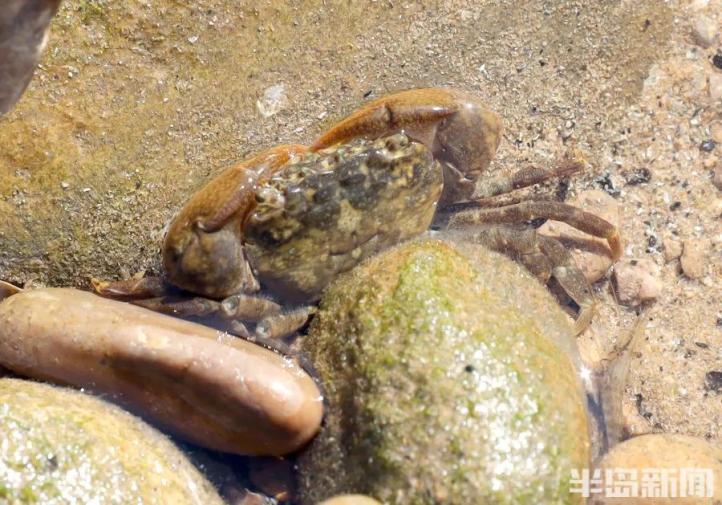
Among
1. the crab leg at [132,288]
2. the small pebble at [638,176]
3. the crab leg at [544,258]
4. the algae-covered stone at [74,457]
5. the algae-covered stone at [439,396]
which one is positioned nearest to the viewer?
the algae-covered stone at [74,457]

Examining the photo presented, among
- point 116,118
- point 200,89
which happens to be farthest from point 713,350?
point 116,118

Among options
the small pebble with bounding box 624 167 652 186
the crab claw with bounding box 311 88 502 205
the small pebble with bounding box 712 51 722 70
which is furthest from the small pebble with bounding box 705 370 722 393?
the small pebble with bounding box 712 51 722 70

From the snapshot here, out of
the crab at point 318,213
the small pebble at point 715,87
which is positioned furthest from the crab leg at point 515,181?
the small pebble at point 715,87

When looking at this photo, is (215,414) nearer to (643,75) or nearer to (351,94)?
(351,94)

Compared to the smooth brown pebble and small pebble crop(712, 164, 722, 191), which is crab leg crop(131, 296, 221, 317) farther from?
small pebble crop(712, 164, 722, 191)

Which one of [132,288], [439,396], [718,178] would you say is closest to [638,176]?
[718,178]

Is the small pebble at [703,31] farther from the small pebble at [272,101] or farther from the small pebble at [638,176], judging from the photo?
the small pebble at [272,101]
